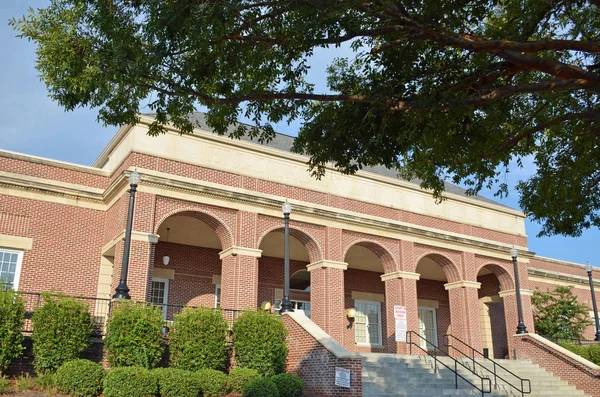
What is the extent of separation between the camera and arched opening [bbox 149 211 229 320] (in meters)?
21.9

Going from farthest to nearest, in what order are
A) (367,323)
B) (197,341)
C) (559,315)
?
(559,315)
(367,323)
(197,341)

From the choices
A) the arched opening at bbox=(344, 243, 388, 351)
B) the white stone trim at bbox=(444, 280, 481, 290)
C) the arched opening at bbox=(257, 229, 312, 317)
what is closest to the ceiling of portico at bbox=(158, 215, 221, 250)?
the arched opening at bbox=(257, 229, 312, 317)

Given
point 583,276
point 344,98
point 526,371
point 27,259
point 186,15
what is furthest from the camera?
point 583,276

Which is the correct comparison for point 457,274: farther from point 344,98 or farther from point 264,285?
point 344,98

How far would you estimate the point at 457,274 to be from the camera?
25719mm

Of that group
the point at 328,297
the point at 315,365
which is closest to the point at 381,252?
the point at 328,297

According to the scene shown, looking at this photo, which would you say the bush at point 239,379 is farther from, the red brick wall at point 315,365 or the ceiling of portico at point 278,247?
the ceiling of portico at point 278,247

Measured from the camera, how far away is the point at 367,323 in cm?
2716

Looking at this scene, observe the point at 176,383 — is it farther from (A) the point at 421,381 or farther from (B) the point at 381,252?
(B) the point at 381,252

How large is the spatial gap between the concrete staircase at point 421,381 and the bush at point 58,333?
7335 mm

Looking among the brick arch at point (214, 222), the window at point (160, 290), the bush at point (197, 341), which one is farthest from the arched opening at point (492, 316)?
the bush at point (197, 341)

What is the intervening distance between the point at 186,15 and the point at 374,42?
3.75 metres

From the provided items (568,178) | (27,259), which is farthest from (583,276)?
(27,259)

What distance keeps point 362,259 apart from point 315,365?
11066 mm
